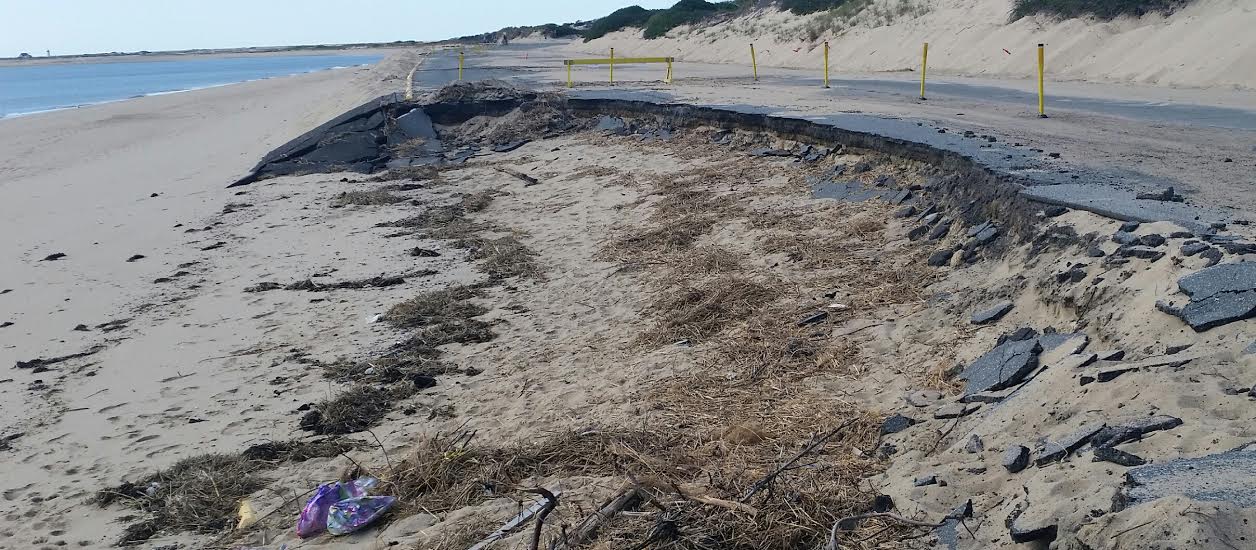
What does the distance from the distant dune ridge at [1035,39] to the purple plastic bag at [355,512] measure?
16595 mm

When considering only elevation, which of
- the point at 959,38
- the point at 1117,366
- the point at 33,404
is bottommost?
the point at 33,404

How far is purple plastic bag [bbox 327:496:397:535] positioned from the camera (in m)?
4.90

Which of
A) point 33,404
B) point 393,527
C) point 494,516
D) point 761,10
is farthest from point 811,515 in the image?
point 761,10

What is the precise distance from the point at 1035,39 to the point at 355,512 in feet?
78.3

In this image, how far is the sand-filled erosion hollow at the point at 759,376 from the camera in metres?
3.94

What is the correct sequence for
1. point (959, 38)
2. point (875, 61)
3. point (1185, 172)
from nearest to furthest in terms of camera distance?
point (1185, 172) < point (959, 38) < point (875, 61)

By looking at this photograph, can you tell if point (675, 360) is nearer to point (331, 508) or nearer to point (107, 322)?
point (331, 508)

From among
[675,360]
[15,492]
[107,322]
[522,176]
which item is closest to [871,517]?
[675,360]

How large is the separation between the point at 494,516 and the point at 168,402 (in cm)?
365

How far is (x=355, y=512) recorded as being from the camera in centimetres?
498

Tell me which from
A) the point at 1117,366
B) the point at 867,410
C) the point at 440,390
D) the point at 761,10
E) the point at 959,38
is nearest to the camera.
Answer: the point at 1117,366

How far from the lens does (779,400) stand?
232 inches

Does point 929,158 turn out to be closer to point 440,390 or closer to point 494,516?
point 440,390

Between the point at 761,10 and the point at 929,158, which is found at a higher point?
the point at 761,10
